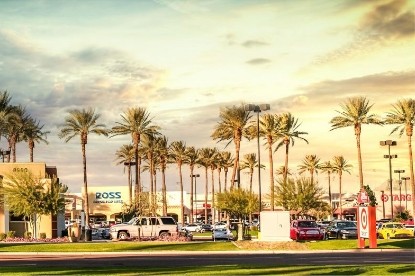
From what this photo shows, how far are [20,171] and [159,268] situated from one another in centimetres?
3501

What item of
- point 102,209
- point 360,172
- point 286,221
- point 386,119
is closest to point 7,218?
point 286,221

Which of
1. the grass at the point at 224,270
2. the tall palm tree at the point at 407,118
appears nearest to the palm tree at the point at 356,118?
the tall palm tree at the point at 407,118

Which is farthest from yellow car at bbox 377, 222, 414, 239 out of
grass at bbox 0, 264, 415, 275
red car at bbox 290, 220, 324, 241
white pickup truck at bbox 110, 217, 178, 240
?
grass at bbox 0, 264, 415, 275

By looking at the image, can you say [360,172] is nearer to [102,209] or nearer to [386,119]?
[386,119]

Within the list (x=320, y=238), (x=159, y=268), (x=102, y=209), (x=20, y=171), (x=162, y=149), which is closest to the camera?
(x=159, y=268)

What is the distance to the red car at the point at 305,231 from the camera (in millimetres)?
56059

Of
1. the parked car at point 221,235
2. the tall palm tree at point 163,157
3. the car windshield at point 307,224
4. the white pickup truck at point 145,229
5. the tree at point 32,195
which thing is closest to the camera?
the car windshield at point 307,224

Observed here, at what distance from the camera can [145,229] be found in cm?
5759

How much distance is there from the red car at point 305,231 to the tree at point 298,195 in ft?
108

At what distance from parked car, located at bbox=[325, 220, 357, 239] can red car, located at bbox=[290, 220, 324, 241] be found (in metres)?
4.55

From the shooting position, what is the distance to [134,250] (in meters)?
45.4

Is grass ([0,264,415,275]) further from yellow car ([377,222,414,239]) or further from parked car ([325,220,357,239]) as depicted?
yellow car ([377,222,414,239])

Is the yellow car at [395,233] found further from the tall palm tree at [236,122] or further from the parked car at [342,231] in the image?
the tall palm tree at [236,122]

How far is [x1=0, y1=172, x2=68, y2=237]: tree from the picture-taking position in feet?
196
